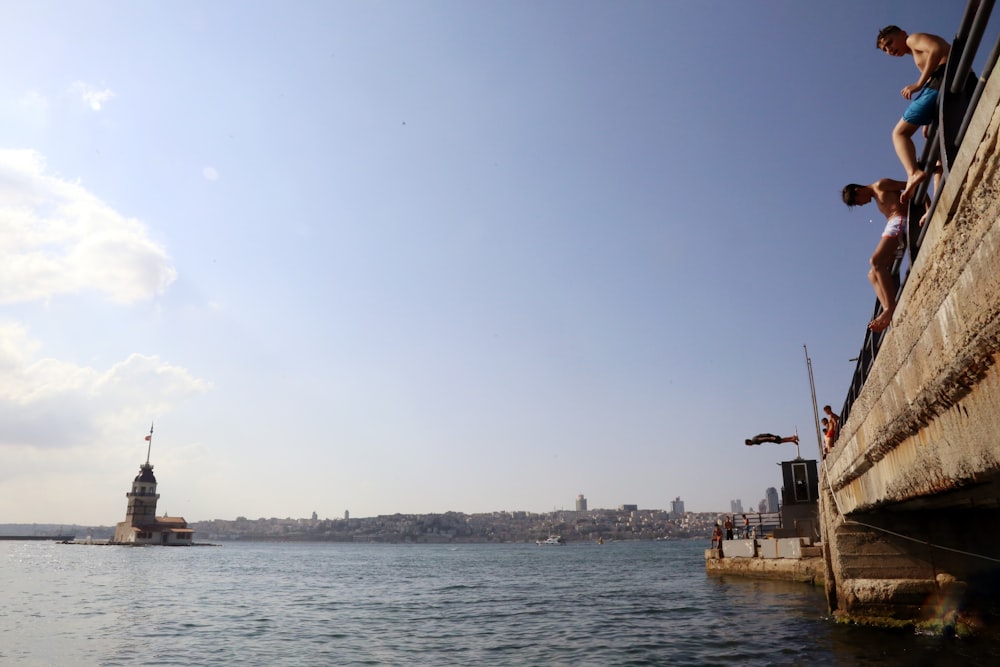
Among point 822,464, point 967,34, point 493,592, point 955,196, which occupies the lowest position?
point 493,592

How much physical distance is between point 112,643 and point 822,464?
2120 centimetres

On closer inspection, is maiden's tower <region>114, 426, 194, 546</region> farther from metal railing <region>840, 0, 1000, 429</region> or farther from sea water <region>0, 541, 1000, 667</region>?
metal railing <region>840, 0, 1000, 429</region>

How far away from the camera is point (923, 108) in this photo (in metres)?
5.01

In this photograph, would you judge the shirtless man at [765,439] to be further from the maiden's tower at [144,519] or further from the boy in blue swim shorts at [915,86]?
the maiden's tower at [144,519]

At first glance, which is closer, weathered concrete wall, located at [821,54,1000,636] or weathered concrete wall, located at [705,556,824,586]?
weathered concrete wall, located at [821,54,1000,636]

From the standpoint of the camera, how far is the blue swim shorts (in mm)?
4926

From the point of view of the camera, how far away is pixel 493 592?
1406 inches

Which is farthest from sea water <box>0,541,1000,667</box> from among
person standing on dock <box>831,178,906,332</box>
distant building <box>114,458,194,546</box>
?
distant building <box>114,458,194,546</box>

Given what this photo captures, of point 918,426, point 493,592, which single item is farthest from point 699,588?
point 918,426

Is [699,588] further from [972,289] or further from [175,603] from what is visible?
[972,289]

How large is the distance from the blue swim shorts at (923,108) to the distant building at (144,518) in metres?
141

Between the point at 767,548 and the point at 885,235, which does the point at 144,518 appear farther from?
the point at 885,235

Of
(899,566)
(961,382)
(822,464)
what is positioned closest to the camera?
(961,382)

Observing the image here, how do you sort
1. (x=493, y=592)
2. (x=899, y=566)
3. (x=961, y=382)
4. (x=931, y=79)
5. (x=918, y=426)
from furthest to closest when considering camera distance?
1. (x=493, y=592)
2. (x=899, y=566)
3. (x=918, y=426)
4. (x=931, y=79)
5. (x=961, y=382)
